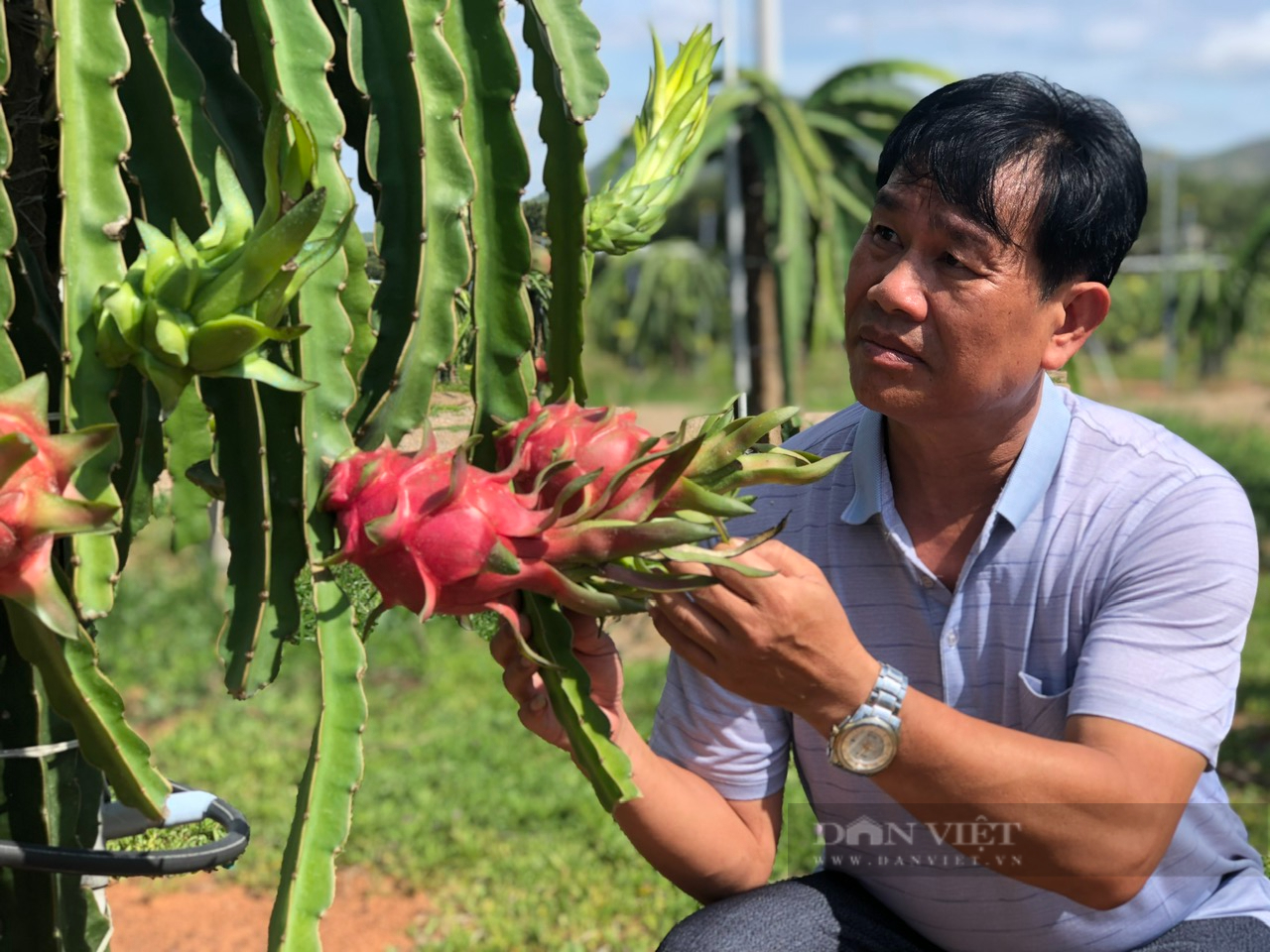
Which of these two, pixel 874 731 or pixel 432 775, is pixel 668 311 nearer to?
pixel 432 775

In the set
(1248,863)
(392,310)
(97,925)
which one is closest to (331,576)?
(392,310)

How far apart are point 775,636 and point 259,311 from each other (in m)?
0.51

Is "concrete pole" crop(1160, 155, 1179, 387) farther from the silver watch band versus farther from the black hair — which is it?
the silver watch band

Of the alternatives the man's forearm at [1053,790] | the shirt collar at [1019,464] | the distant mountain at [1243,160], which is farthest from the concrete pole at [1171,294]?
the distant mountain at [1243,160]

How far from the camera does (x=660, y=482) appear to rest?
0.91 m

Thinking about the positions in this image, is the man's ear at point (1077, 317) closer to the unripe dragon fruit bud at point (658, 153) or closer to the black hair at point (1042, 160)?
the black hair at point (1042, 160)

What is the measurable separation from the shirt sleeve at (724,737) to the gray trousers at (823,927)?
12 centimetres

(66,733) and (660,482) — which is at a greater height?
(660,482)

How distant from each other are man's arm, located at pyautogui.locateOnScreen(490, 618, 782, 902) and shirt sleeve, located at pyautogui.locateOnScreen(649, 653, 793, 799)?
17 mm

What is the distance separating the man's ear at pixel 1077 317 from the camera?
4.69 feet

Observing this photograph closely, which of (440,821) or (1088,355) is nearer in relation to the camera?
(440,821)

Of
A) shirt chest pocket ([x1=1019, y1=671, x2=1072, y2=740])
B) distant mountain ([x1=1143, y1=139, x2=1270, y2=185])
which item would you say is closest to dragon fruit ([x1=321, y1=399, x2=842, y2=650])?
shirt chest pocket ([x1=1019, y1=671, x2=1072, y2=740])

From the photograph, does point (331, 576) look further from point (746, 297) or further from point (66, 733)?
point (746, 297)

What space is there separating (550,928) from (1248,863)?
1.52 m
